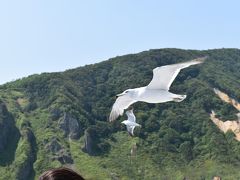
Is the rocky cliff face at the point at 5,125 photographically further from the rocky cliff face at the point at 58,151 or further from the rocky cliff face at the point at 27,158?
the rocky cliff face at the point at 58,151

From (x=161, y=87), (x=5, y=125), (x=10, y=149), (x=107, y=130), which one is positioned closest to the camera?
(x=161, y=87)

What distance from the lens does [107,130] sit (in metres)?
138

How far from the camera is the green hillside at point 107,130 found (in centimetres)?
11856

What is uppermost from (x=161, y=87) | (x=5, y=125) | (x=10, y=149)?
(x=161, y=87)

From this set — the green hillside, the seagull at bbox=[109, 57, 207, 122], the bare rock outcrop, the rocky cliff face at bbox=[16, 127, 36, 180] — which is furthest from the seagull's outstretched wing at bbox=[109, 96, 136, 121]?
the bare rock outcrop

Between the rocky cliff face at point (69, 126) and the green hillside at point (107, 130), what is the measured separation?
0.23 m

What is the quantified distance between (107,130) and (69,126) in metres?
11.5

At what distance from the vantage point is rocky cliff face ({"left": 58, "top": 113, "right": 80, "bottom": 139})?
422ft

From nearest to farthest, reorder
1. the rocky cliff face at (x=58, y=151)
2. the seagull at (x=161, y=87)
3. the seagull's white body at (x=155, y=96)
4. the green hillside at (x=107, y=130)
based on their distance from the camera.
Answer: the seagull's white body at (x=155, y=96) < the seagull at (x=161, y=87) < the rocky cliff face at (x=58, y=151) < the green hillside at (x=107, y=130)

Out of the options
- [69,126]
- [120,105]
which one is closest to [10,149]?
[69,126]

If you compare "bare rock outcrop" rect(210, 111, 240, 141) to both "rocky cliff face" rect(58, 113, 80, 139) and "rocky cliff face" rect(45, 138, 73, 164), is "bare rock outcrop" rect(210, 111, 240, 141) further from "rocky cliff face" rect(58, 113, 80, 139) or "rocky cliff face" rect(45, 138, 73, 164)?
"rocky cliff face" rect(45, 138, 73, 164)

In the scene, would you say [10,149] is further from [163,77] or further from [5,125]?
[163,77]

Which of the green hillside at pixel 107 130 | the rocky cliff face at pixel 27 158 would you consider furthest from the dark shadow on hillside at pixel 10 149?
the rocky cliff face at pixel 27 158

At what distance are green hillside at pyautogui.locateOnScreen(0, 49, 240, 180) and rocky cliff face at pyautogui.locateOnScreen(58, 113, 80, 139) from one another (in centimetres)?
23
